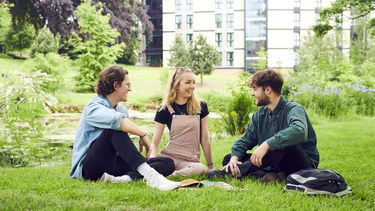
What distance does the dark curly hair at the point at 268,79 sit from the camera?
2.73 metres

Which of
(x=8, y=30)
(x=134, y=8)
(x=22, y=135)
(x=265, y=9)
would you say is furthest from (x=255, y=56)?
(x=22, y=135)

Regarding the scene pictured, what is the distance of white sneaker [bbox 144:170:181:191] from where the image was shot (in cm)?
251

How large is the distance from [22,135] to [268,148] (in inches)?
148

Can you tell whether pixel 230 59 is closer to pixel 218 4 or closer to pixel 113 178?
pixel 218 4

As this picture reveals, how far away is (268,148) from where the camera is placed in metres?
2.56

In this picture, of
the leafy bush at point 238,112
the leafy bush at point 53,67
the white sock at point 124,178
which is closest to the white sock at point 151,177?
the white sock at point 124,178

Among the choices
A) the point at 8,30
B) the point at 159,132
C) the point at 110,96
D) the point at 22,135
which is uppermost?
the point at 8,30

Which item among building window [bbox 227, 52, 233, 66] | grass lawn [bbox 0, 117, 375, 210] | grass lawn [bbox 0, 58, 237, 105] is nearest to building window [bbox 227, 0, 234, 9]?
building window [bbox 227, 52, 233, 66]

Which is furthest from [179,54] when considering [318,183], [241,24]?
[318,183]

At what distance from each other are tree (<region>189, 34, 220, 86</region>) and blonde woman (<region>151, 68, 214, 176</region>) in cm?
1946

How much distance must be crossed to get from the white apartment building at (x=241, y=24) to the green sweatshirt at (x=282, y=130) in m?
28.9

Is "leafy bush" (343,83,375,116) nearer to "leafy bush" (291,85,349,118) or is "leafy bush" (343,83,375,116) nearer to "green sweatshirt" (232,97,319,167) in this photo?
"leafy bush" (291,85,349,118)

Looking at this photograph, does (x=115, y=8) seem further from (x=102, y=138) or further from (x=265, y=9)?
(x=102, y=138)

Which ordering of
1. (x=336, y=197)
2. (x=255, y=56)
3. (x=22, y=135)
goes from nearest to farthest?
(x=336, y=197)
(x=22, y=135)
(x=255, y=56)
